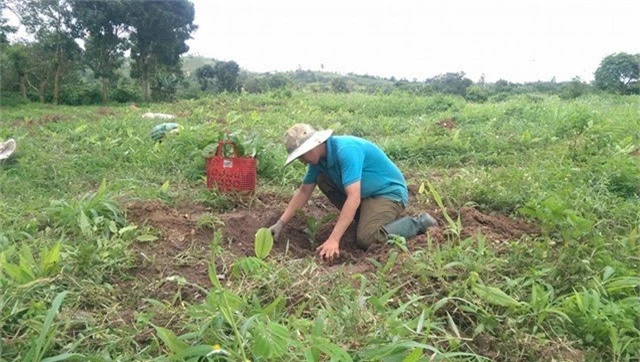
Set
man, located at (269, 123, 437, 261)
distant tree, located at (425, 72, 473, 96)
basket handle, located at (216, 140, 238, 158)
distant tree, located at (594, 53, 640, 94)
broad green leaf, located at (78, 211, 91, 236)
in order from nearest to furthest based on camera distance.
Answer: broad green leaf, located at (78, 211, 91, 236)
man, located at (269, 123, 437, 261)
basket handle, located at (216, 140, 238, 158)
distant tree, located at (594, 53, 640, 94)
distant tree, located at (425, 72, 473, 96)

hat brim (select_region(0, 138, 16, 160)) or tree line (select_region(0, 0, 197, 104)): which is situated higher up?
tree line (select_region(0, 0, 197, 104))

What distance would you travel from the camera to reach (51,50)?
1925 cm

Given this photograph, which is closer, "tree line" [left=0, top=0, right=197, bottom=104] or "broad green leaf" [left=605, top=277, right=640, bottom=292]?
"broad green leaf" [left=605, top=277, right=640, bottom=292]

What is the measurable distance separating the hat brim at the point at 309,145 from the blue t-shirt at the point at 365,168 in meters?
0.06

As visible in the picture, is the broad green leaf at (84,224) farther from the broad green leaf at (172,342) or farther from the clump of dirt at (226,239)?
the broad green leaf at (172,342)

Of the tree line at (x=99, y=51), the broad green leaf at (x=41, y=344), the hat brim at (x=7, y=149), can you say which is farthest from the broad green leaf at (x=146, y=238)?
the tree line at (x=99, y=51)

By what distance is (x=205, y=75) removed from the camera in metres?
26.2

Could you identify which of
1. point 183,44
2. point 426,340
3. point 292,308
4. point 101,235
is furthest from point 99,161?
point 183,44

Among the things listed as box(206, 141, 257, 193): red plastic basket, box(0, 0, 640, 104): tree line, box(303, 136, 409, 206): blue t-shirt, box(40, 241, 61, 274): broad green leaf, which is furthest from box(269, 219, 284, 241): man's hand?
box(0, 0, 640, 104): tree line

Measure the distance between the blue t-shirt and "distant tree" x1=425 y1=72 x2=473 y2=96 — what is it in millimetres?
23921

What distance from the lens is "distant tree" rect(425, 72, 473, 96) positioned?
26547 mm

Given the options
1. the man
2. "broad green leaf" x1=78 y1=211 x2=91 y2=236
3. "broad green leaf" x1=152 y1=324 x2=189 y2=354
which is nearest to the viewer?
"broad green leaf" x1=152 y1=324 x2=189 y2=354

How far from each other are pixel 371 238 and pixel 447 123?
564cm

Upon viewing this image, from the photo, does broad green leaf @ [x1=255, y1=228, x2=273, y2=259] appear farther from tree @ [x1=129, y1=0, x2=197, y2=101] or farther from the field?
tree @ [x1=129, y1=0, x2=197, y2=101]
